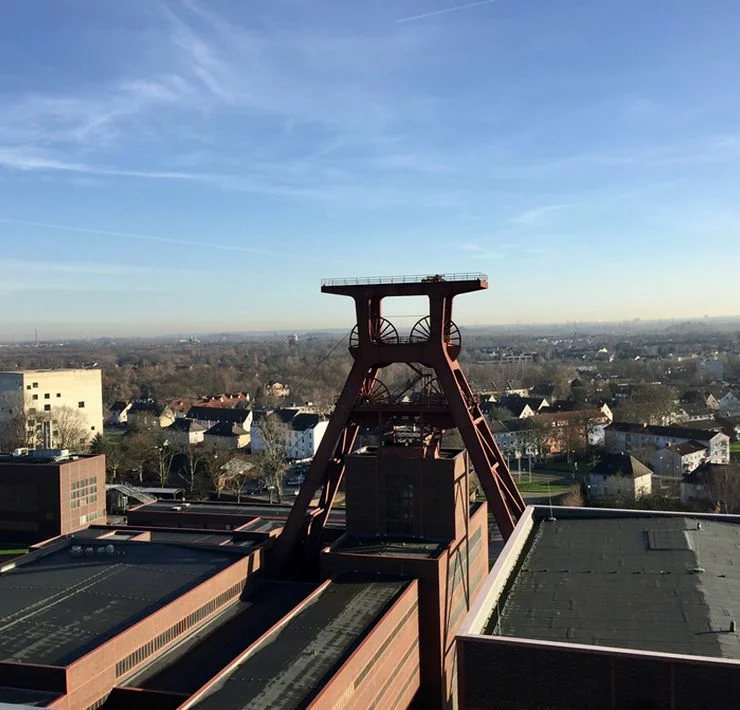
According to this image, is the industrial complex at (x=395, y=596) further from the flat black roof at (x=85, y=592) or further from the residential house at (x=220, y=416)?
the residential house at (x=220, y=416)

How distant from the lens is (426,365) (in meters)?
26.0

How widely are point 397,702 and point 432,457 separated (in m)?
8.65

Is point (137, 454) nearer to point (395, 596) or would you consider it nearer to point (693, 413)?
point (395, 596)

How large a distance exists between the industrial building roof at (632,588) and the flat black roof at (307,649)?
4.33 meters

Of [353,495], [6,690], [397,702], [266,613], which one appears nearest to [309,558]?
[353,495]

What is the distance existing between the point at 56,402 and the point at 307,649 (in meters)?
68.4

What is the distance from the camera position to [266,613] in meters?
22.5

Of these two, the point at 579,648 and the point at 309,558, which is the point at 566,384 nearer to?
the point at 309,558

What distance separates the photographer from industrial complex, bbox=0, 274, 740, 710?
46.7ft

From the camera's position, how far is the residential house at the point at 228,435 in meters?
79.2

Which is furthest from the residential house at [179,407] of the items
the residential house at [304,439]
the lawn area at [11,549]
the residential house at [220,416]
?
the lawn area at [11,549]

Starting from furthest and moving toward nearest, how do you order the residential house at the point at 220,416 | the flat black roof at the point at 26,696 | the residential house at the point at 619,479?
the residential house at the point at 220,416 < the residential house at the point at 619,479 < the flat black roof at the point at 26,696

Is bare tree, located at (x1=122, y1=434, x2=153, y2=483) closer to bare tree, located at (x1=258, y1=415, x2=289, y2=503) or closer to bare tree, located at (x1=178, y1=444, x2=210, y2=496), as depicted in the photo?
bare tree, located at (x1=178, y1=444, x2=210, y2=496)

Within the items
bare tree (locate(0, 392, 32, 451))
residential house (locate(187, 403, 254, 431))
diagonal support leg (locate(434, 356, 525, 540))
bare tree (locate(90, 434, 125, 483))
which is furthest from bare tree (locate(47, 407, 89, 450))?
diagonal support leg (locate(434, 356, 525, 540))
